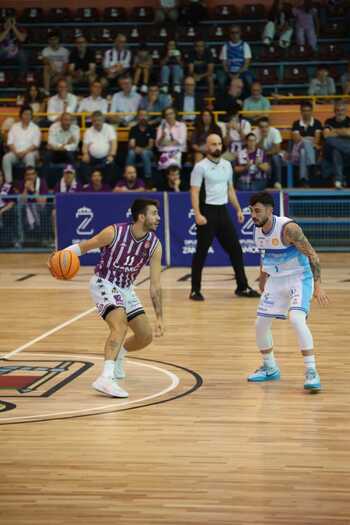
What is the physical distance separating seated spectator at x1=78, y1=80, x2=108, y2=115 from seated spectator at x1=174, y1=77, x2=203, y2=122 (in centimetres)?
150

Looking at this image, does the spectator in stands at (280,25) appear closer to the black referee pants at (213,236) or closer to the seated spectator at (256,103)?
the seated spectator at (256,103)

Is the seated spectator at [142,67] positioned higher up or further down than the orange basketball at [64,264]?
higher up

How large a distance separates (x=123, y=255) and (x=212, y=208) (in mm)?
5278

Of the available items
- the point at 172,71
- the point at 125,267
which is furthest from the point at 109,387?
the point at 172,71

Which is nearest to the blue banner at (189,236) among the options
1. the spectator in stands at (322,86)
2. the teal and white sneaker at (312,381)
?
the spectator in stands at (322,86)

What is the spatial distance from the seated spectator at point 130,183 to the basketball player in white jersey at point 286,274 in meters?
10.4

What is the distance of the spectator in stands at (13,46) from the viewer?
25188 millimetres

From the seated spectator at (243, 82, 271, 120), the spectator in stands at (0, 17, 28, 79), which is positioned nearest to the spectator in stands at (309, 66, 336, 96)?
the seated spectator at (243, 82, 271, 120)

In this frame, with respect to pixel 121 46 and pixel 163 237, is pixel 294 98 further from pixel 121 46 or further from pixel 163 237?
pixel 163 237

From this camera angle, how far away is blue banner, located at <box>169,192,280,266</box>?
18.1 meters

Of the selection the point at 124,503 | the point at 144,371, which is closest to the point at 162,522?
the point at 124,503

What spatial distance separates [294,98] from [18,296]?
30.6 ft

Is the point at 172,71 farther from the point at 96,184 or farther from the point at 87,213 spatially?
the point at 87,213

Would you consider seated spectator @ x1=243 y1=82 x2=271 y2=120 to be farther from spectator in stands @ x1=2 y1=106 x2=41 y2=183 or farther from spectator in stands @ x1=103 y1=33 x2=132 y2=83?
spectator in stands @ x1=2 y1=106 x2=41 y2=183
